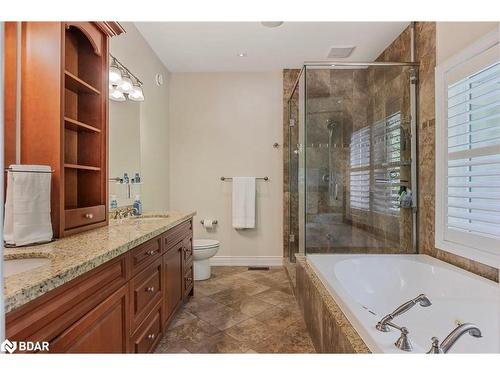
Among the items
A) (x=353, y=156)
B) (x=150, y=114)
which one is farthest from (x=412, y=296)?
(x=150, y=114)

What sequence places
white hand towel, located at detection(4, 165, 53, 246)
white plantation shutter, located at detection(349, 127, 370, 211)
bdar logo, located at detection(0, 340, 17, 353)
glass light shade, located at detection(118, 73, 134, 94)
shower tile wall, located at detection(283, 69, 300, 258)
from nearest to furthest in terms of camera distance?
bdar logo, located at detection(0, 340, 17, 353), white hand towel, located at detection(4, 165, 53, 246), glass light shade, located at detection(118, 73, 134, 94), white plantation shutter, located at detection(349, 127, 370, 211), shower tile wall, located at detection(283, 69, 300, 258)

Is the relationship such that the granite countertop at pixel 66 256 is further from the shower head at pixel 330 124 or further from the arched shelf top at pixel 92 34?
the shower head at pixel 330 124

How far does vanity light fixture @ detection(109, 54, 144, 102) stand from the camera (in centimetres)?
194

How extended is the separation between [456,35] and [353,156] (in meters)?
1.23

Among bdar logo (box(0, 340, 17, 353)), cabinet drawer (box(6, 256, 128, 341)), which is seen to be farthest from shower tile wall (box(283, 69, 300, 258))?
bdar logo (box(0, 340, 17, 353))

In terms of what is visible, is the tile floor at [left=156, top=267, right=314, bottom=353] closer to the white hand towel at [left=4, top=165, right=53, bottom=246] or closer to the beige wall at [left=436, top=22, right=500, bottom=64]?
the white hand towel at [left=4, top=165, right=53, bottom=246]

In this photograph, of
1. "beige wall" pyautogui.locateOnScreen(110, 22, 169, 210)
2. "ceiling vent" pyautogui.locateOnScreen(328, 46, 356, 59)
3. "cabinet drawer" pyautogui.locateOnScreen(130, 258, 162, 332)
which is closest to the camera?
"cabinet drawer" pyautogui.locateOnScreen(130, 258, 162, 332)

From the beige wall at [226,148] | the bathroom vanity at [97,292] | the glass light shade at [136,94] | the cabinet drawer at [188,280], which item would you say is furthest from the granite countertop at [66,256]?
the beige wall at [226,148]

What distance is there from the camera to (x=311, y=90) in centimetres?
255

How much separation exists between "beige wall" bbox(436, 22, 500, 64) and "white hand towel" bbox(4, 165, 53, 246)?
7.81 ft

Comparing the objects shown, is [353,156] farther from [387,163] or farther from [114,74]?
[114,74]

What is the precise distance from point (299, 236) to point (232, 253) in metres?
1.00
